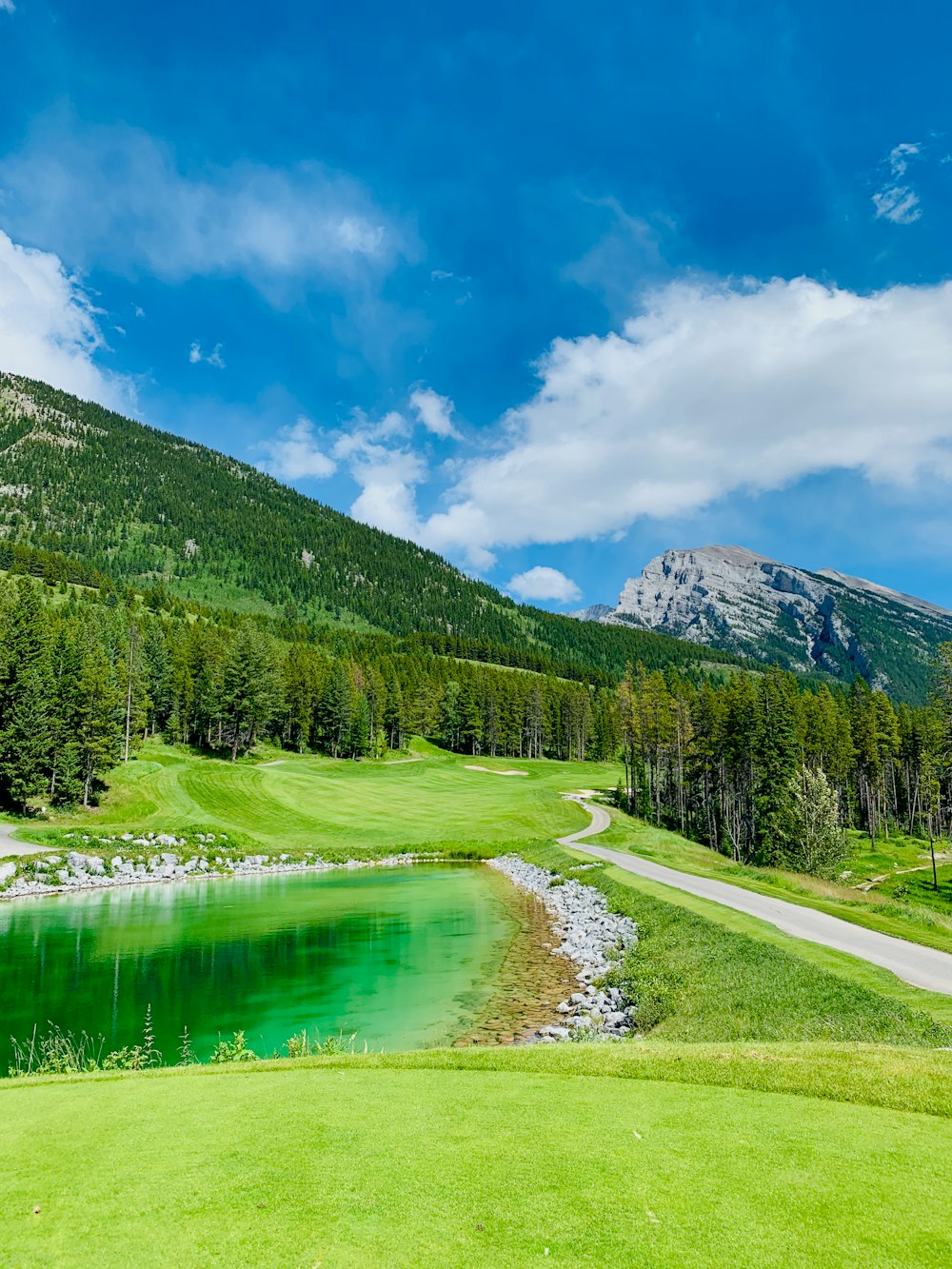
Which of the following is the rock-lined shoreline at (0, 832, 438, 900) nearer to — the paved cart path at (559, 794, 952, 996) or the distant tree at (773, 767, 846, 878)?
the paved cart path at (559, 794, 952, 996)

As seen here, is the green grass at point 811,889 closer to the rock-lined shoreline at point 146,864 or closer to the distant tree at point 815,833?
the distant tree at point 815,833

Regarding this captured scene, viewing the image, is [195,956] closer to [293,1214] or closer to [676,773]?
[293,1214]

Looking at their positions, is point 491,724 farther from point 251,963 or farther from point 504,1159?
point 504,1159

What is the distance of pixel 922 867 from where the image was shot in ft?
212

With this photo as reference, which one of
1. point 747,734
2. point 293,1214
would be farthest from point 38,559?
point 293,1214

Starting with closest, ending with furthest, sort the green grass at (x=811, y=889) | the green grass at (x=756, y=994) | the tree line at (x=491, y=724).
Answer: the green grass at (x=756, y=994) → the green grass at (x=811, y=889) → the tree line at (x=491, y=724)

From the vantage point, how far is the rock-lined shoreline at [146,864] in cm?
3716

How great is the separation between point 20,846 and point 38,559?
145108mm

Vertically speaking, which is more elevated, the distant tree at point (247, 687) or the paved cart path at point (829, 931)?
the distant tree at point (247, 687)

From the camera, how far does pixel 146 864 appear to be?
43250 millimetres

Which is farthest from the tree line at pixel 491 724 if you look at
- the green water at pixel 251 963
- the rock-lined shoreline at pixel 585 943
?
the green water at pixel 251 963

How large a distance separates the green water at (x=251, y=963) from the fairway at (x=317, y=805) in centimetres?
1746

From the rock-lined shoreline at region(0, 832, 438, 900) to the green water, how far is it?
7.52 feet

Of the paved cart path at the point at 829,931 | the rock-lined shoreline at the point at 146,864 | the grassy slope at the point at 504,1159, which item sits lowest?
the rock-lined shoreline at the point at 146,864
